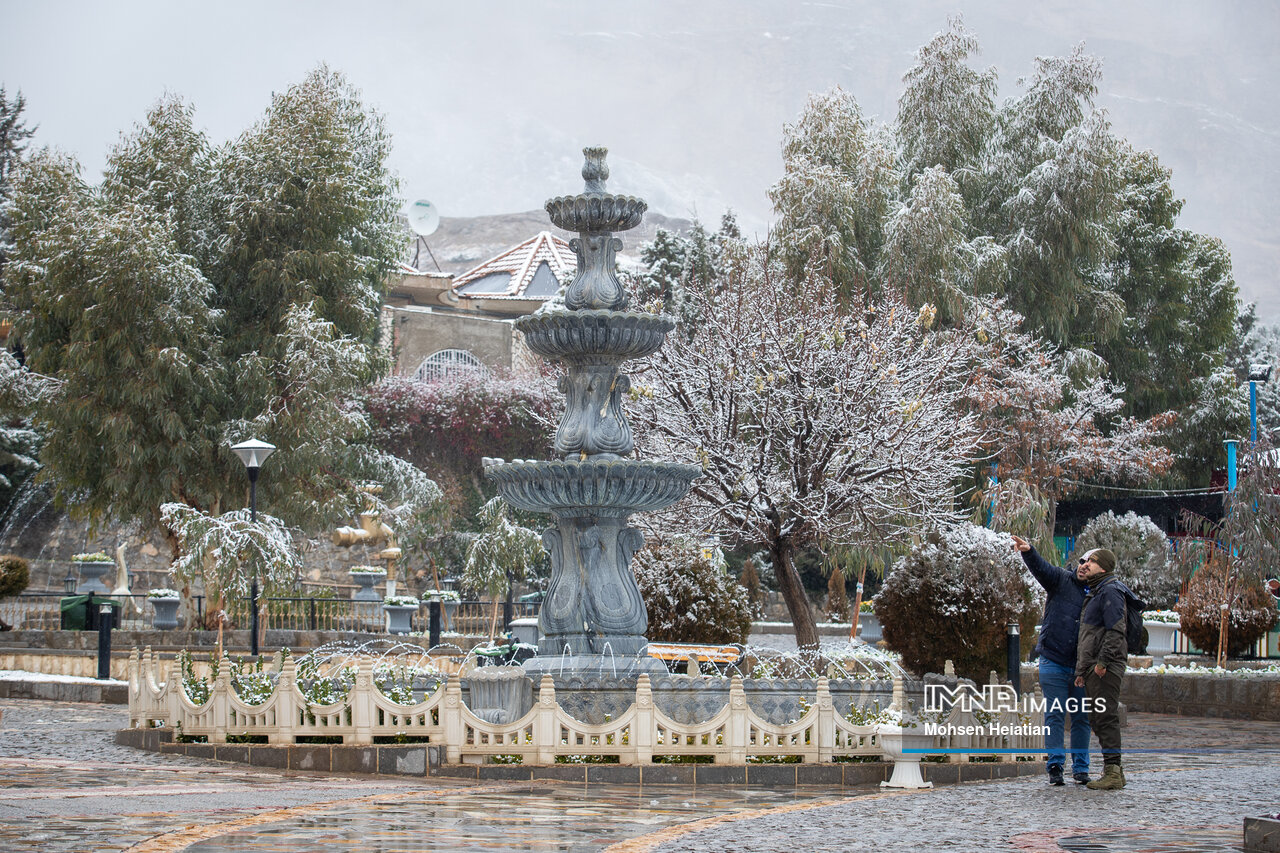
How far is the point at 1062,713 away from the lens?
906 cm

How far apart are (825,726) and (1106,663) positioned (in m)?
2.62

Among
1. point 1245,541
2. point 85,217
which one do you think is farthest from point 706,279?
point 1245,541

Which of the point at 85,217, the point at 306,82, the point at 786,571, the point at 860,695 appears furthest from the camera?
the point at 306,82

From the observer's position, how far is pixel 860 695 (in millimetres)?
11430

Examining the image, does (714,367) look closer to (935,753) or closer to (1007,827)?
(935,753)

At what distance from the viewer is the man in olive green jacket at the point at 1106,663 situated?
8.61m

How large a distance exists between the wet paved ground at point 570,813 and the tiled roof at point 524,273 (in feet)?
141

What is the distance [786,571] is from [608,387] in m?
6.74

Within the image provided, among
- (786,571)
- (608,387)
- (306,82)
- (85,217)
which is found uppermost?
(306,82)

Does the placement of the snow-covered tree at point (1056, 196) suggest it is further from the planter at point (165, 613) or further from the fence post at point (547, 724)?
the fence post at point (547, 724)

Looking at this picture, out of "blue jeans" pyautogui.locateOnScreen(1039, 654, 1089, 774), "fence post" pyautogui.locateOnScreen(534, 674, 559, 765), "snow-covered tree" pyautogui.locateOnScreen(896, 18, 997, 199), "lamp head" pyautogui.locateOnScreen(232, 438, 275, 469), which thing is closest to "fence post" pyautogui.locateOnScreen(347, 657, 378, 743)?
"fence post" pyautogui.locateOnScreen(534, 674, 559, 765)

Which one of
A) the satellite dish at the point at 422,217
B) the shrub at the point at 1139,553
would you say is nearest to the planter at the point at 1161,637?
the shrub at the point at 1139,553

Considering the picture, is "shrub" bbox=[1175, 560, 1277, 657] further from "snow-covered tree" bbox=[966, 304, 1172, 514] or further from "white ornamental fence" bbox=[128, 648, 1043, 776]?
"white ornamental fence" bbox=[128, 648, 1043, 776]

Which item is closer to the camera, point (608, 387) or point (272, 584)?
point (608, 387)
